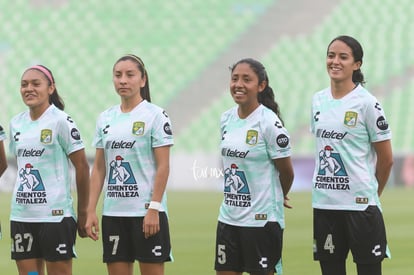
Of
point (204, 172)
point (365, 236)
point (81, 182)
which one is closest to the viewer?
point (365, 236)

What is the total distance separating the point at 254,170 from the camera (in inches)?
244

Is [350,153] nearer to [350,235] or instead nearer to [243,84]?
[350,235]

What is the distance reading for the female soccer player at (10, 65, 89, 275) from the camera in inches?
250

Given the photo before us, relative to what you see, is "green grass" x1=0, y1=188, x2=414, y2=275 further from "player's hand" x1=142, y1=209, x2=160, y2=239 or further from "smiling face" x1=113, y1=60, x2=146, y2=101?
"smiling face" x1=113, y1=60, x2=146, y2=101

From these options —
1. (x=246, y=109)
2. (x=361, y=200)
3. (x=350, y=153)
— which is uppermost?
(x=246, y=109)

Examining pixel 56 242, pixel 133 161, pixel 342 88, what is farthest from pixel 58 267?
pixel 342 88

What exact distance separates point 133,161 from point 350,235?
4.97 feet

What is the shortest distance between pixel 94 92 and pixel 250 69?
24954 millimetres

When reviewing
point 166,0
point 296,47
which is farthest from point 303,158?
point 166,0

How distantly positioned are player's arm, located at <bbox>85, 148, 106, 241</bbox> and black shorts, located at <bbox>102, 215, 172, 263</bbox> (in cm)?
8

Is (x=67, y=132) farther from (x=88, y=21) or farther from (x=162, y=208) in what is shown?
(x=88, y=21)

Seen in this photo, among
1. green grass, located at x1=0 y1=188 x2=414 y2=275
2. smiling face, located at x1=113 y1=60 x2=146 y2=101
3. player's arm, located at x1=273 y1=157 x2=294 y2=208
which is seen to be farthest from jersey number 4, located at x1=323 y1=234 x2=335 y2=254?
green grass, located at x1=0 y1=188 x2=414 y2=275

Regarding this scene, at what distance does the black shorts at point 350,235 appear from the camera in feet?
20.4

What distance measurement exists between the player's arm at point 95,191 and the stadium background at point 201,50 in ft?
76.0
